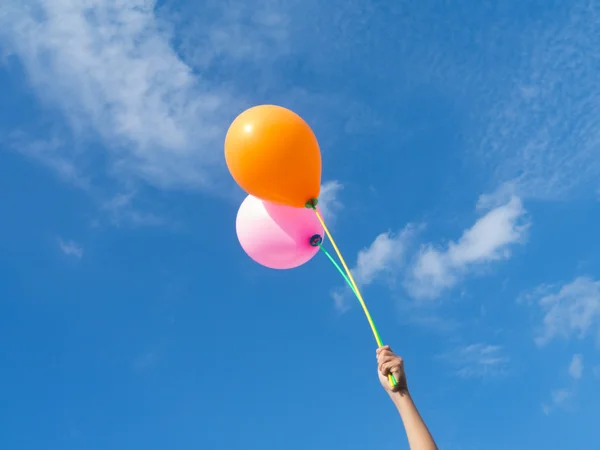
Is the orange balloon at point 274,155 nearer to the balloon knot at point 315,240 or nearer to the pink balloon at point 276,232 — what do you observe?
the pink balloon at point 276,232

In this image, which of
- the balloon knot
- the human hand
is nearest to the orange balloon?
the balloon knot

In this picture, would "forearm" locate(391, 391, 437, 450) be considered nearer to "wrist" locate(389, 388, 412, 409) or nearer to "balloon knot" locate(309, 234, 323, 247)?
"wrist" locate(389, 388, 412, 409)

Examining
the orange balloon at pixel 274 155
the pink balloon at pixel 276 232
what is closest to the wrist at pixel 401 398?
the orange balloon at pixel 274 155

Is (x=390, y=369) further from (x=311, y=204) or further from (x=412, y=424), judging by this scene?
(x=311, y=204)

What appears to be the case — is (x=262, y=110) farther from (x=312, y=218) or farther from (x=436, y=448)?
(x=436, y=448)

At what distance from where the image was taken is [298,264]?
7051 mm

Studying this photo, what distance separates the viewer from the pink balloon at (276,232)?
21.5 ft

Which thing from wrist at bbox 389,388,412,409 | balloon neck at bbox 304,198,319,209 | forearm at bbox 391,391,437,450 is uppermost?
balloon neck at bbox 304,198,319,209

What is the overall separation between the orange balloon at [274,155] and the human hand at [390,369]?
2993mm

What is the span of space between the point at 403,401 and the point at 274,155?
3.42 m

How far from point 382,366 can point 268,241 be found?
3.56 meters

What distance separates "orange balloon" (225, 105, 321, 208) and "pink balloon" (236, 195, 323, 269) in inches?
15.4

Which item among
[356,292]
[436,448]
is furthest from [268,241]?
[436,448]

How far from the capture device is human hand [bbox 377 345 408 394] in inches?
121
